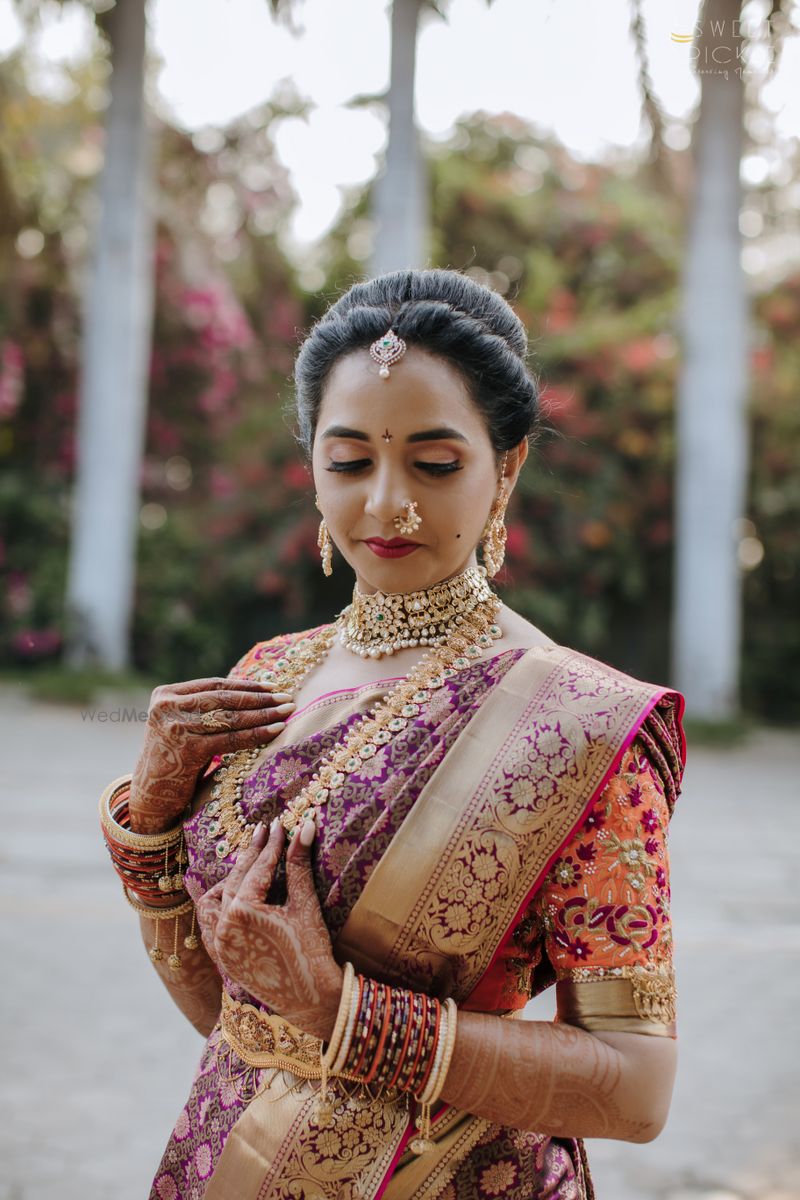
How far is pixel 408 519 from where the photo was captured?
1421 millimetres

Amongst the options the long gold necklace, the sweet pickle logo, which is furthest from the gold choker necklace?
the sweet pickle logo

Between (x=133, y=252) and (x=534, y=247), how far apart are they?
188 inches

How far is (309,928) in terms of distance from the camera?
1257mm

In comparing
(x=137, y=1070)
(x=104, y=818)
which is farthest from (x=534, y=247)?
(x=104, y=818)

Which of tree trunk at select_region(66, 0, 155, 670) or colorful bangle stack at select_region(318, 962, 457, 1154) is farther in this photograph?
tree trunk at select_region(66, 0, 155, 670)

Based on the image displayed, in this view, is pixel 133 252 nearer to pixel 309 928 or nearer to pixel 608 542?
pixel 608 542

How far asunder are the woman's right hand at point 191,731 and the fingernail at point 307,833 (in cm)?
21

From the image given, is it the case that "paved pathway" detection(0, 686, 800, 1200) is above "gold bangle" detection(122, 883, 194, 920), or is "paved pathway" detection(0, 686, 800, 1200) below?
below

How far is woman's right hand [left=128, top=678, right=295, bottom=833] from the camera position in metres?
1.50

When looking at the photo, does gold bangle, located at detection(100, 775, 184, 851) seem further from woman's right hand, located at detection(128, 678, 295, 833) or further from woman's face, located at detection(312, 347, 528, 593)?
woman's face, located at detection(312, 347, 528, 593)

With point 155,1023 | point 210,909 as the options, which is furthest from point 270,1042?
point 155,1023

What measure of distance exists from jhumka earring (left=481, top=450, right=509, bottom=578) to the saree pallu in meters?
0.24

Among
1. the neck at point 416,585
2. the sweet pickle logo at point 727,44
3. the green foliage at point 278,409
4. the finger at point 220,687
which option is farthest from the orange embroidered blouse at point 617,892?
the green foliage at point 278,409

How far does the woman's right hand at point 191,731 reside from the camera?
1.50 metres
